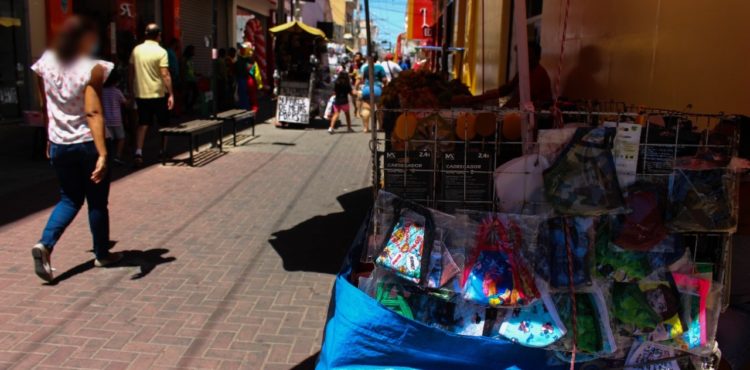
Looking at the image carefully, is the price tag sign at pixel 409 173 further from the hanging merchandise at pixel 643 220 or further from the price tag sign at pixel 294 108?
the price tag sign at pixel 294 108

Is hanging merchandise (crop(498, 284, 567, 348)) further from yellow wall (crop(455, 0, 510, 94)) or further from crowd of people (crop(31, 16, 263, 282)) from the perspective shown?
yellow wall (crop(455, 0, 510, 94))

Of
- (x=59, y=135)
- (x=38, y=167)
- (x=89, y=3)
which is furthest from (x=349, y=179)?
(x=89, y=3)

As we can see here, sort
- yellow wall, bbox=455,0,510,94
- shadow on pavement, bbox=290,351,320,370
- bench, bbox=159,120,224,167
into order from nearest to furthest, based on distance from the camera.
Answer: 1. shadow on pavement, bbox=290,351,320,370
2. yellow wall, bbox=455,0,510,94
3. bench, bbox=159,120,224,167

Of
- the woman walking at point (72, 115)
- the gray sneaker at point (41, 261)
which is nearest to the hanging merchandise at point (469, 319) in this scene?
the woman walking at point (72, 115)

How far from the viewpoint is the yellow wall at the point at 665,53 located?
294 centimetres

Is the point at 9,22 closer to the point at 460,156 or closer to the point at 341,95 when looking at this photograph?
the point at 341,95

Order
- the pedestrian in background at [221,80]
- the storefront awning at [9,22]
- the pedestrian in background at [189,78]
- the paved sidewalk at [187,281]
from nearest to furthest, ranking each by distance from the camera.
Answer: the paved sidewalk at [187,281], the storefront awning at [9,22], the pedestrian in background at [189,78], the pedestrian in background at [221,80]

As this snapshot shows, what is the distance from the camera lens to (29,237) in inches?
214

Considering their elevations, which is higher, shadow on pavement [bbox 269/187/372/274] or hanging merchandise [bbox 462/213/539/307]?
hanging merchandise [bbox 462/213/539/307]

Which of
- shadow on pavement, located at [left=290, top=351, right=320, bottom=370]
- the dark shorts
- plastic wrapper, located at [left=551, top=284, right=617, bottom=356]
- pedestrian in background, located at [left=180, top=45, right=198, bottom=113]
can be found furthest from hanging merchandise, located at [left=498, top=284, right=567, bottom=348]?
pedestrian in background, located at [left=180, top=45, right=198, bottom=113]

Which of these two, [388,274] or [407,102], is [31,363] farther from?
[407,102]

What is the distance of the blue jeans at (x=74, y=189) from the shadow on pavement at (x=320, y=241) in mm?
1508

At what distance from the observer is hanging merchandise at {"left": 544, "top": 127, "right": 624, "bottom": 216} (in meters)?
2.45

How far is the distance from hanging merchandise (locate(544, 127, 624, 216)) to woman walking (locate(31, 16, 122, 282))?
3243 mm
